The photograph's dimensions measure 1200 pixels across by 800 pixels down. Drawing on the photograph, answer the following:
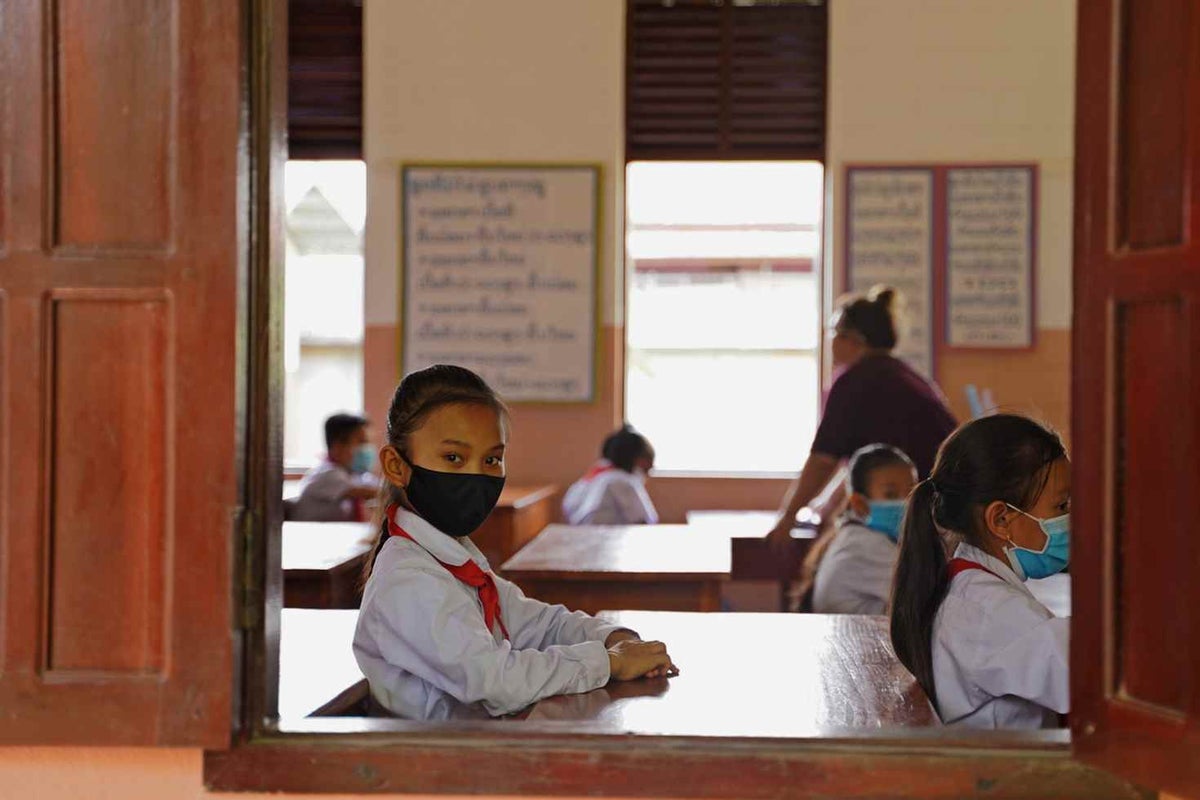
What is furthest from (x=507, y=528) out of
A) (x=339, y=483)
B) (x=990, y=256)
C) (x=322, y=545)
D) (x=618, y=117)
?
(x=990, y=256)

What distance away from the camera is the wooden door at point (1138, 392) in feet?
3.77

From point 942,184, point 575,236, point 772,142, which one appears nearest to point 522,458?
point 575,236

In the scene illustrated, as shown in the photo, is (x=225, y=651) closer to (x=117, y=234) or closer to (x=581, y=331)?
(x=117, y=234)

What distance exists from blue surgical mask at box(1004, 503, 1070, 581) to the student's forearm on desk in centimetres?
200

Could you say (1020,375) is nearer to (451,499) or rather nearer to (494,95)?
→ (494,95)

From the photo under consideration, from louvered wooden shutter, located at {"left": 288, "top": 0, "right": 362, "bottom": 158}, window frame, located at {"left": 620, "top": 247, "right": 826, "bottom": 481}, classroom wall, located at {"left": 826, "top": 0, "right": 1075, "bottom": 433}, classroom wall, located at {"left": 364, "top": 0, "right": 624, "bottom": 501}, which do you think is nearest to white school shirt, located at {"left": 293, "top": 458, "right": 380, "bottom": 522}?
classroom wall, located at {"left": 364, "top": 0, "right": 624, "bottom": 501}

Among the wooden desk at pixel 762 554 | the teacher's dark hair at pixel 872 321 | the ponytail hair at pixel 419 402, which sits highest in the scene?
the teacher's dark hair at pixel 872 321

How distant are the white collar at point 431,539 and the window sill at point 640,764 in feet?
1.67

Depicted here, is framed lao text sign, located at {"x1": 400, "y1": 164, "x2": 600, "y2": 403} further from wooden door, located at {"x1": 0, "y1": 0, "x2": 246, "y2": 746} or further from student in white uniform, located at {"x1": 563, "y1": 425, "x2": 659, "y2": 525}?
wooden door, located at {"x1": 0, "y1": 0, "x2": 246, "y2": 746}

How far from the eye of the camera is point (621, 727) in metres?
1.37

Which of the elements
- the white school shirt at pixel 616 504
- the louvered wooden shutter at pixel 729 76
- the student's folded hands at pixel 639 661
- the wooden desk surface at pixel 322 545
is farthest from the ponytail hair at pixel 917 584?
the louvered wooden shutter at pixel 729 76

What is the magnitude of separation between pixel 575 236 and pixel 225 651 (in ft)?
16.3

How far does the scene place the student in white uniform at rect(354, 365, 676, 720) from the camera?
1675mm

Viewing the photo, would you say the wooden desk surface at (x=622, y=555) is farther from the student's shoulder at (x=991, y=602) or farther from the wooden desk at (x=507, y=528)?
the student's shoulder at (x=991, y=602)
